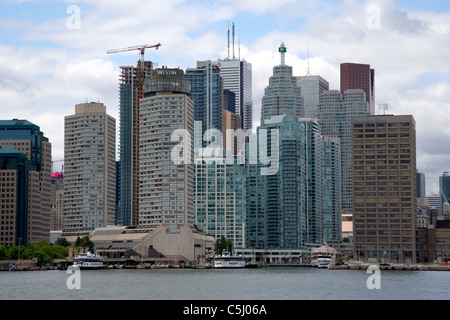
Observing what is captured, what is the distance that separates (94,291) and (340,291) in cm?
4321

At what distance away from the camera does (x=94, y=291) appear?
134250 mm

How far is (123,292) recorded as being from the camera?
13225 cm

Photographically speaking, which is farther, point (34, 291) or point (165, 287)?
point (165, 287)
